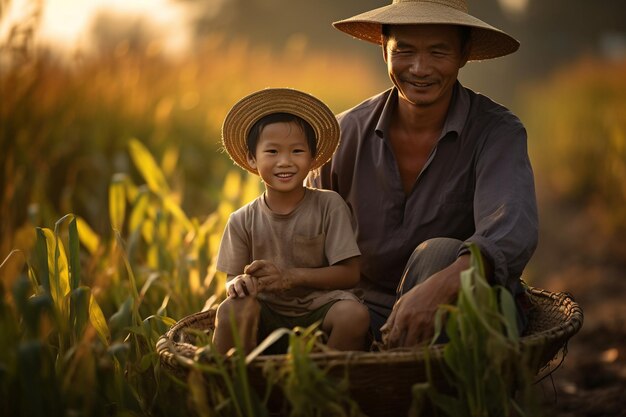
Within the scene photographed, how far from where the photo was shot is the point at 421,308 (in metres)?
2.48

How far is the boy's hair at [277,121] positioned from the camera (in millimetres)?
2795

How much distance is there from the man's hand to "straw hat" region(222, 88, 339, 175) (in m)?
0.63

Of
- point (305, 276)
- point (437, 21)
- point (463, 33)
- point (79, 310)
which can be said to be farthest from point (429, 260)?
point (79, 310)

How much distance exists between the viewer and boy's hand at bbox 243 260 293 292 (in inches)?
102

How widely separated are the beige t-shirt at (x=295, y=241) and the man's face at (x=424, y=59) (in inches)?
19.6

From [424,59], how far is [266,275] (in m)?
0.92

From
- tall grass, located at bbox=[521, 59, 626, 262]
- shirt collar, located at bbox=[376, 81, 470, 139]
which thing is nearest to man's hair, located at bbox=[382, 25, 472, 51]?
shirt collar, located at bbox=[376, 81, 470, 139]

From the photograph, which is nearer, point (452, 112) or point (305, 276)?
point (305, 276)

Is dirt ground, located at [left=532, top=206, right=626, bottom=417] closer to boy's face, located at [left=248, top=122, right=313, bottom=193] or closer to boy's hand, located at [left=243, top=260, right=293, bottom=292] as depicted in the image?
boy's hand, located at [left=243, top=260, right=293, bottom=292]

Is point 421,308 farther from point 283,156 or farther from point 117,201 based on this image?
point 117,201

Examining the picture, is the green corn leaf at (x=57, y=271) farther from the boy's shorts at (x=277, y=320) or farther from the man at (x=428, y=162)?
the man at (x=428, y=162)

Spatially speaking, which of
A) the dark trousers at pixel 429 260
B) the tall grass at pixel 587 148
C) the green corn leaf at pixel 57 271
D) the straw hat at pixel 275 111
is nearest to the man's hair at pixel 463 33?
the straw hat at pixel 275 111

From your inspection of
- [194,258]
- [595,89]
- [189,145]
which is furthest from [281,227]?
[595,89]

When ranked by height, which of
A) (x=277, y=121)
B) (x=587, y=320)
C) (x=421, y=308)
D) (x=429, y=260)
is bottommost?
(x=587, y=320)
